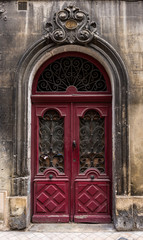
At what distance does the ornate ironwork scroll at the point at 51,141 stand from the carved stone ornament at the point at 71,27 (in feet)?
5.34

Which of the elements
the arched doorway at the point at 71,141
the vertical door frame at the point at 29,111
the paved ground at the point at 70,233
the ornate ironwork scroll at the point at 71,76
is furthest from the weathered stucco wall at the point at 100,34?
the paved ground at the point at 70,233

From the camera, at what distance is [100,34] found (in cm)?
512

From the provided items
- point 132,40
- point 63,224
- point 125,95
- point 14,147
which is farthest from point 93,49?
point 63,224

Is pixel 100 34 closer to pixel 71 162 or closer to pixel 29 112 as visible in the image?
pixel 29 112

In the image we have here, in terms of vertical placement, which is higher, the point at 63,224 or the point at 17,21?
the point at 17,21

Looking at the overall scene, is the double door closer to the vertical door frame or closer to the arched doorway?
the arched doorway

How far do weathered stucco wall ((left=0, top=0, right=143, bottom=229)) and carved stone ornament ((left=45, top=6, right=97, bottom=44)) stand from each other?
144mm

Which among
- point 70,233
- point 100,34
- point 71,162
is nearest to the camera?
point 70,233

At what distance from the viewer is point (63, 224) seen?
5078 millimetres

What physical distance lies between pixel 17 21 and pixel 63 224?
14.8 feet

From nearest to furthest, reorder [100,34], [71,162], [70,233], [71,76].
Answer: [70,233] < [100,34] < [71,162] < [71,76]

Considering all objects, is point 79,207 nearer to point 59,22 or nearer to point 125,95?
point 125,95

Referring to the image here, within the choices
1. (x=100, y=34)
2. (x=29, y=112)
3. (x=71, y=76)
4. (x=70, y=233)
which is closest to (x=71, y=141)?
(x=29, y=112)

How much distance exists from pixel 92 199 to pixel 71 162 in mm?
921
